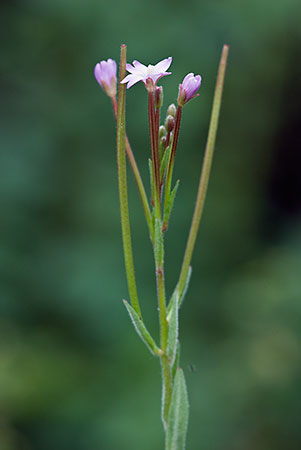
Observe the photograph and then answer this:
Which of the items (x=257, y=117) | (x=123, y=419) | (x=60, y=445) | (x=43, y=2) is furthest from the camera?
(x=257, y=117)

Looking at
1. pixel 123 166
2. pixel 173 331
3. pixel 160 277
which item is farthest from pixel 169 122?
pixel 173 331

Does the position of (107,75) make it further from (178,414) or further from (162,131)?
(178,414)

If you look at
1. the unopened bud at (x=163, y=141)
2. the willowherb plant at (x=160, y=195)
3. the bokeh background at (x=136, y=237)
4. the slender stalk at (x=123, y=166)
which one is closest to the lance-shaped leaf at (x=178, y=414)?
the willowherb plant at (x=160, y=195)

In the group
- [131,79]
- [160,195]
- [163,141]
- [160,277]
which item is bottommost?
[160,277]

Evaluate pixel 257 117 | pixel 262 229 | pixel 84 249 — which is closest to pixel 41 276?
pixel 84 249

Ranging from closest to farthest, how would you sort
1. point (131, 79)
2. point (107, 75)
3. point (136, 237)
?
1. point (131, 79)
2. point (107, 75)
3. point (136, 237)

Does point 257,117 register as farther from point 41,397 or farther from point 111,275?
point 41,397

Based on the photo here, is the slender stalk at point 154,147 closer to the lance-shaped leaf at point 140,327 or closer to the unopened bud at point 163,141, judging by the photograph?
the unopened bud at point 163,141
